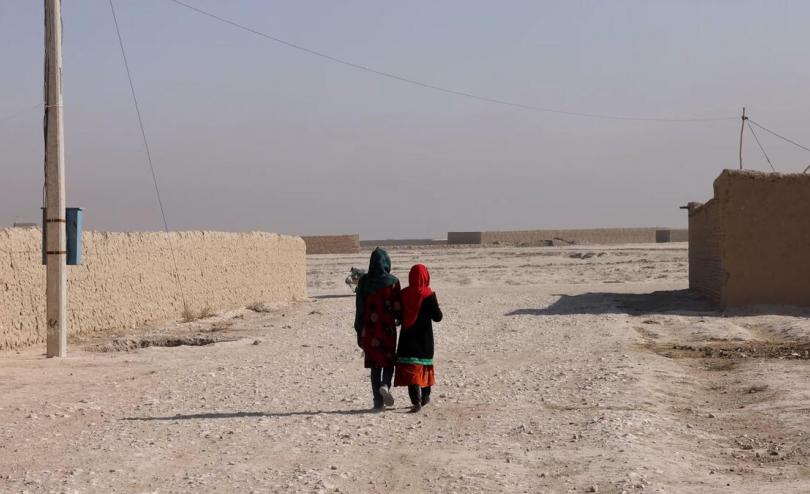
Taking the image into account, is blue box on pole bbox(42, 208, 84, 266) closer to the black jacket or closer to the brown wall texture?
the black jacket

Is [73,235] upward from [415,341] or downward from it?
upward

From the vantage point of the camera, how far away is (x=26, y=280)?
13180 millimetres

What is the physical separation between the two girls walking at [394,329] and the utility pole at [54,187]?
522 cm

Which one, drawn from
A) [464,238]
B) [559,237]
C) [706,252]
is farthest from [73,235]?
[464,238]

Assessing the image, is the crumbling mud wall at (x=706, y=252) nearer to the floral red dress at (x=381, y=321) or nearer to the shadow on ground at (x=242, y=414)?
the floral red dress at (x=381, y=321)

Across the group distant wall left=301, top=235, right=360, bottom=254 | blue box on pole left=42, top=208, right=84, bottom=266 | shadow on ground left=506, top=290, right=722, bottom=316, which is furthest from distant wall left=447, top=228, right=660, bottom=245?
blue box on pole left=42, top=208, right=84, bottom=266

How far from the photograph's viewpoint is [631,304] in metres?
21.8

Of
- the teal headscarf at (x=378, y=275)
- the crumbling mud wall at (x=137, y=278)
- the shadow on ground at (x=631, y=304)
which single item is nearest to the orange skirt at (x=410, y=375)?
the teal headscarf at (x=378, y=275)

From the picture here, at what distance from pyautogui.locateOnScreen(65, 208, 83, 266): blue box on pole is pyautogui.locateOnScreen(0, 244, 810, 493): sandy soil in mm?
1261

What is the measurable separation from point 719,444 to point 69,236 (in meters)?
8.55

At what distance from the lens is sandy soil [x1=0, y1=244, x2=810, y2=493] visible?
6098mm

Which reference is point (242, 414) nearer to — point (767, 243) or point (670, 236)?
point (767, 243)

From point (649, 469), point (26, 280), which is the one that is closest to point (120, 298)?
point (26, 280)

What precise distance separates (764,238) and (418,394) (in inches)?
476
